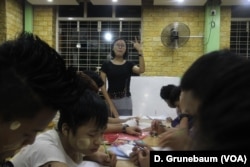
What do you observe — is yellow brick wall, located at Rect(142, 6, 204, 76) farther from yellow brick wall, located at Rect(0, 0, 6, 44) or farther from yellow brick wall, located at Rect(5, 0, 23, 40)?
yellow brick wall, located at Rect(0, 0, 6, 44)

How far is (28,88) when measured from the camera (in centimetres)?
66

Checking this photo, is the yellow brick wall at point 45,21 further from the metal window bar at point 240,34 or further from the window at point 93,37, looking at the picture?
the metal window bar at point 240,34

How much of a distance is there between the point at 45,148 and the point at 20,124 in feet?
1.05

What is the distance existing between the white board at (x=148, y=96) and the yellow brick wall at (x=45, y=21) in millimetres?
2269

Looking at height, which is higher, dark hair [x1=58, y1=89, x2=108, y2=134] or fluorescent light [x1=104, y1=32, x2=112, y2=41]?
fluorescent light [x1=104, y1=32, x2=112, y2=41]

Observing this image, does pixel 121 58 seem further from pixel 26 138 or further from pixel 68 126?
pixel 26 138

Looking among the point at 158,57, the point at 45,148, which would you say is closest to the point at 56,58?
the point at 45,148

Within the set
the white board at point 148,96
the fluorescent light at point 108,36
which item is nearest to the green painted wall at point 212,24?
the white board at point 148,96

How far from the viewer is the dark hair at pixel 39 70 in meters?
0.65

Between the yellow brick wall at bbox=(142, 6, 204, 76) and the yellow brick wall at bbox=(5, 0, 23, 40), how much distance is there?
228 cm

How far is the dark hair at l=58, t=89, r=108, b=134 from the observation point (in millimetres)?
1092

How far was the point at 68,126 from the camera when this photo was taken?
1104 millimetres

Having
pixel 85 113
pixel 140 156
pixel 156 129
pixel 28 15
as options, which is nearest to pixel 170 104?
pixel 156 129

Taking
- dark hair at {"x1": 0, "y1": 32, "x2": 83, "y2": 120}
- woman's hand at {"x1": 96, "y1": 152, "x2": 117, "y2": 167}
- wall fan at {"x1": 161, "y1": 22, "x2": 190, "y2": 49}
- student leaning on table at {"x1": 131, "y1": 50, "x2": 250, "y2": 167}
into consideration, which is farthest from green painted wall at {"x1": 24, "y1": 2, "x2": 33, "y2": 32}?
student leaning on table at {"x1": 131, "y1": 50, "x2": 250, "y2": 167}
